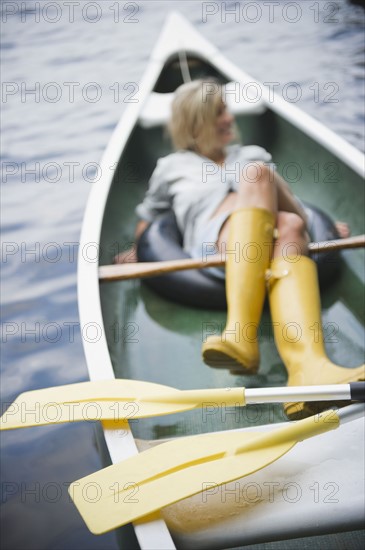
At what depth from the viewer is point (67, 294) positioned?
8.05 ft

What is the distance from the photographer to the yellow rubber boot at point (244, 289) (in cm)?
141

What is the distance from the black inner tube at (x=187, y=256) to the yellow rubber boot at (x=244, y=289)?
166mm

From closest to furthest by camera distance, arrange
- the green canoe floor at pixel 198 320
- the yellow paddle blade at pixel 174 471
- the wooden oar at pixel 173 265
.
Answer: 1. the yellow paddle blade at pixel 174 471
2. the green canoe floor at pixel 198 320
3. the wooden oar at pixel 173 265

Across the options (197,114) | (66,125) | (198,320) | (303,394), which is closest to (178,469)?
(303,394)

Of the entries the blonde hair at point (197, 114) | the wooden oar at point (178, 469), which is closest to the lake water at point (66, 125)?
the wooden oar at point (178, 469)

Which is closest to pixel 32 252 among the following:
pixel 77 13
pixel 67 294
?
pixel 67 294

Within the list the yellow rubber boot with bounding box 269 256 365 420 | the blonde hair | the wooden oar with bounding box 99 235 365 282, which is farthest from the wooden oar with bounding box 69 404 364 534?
the blonde hair

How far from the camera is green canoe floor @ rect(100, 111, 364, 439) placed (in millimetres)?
1549

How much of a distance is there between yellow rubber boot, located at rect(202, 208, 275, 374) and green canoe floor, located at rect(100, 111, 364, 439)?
156 millimetres

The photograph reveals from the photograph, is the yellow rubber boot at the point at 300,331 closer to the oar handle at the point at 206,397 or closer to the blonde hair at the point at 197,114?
the oar handle at the point at 206,397

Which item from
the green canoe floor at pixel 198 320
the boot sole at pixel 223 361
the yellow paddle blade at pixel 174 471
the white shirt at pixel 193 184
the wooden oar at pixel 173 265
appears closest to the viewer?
the yellow paddle blade at pixel 174 471

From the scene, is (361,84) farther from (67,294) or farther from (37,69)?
(67,294)

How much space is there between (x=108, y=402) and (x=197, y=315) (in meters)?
0.52

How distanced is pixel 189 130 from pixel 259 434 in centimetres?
97
